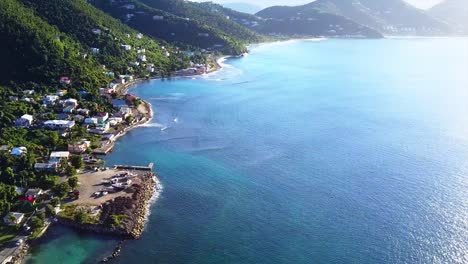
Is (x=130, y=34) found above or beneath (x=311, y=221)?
above

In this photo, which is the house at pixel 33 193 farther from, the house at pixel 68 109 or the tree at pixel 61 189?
the house at pixel 68 109

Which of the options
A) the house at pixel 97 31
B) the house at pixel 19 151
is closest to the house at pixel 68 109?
the house at pixel 19 151

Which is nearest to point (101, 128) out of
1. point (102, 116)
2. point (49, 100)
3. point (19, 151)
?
point (102, 116)

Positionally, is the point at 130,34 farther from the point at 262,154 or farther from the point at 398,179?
the point at 398,179

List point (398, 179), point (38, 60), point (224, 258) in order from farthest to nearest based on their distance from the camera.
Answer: point (38, 60), point (398, 179), point (224, 258)

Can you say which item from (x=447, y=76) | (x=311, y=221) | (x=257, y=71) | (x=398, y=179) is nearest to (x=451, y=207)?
(x=398, y=179)

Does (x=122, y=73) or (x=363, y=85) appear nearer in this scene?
(x=122, y=73)

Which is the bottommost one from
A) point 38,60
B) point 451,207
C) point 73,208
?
point 451,207
